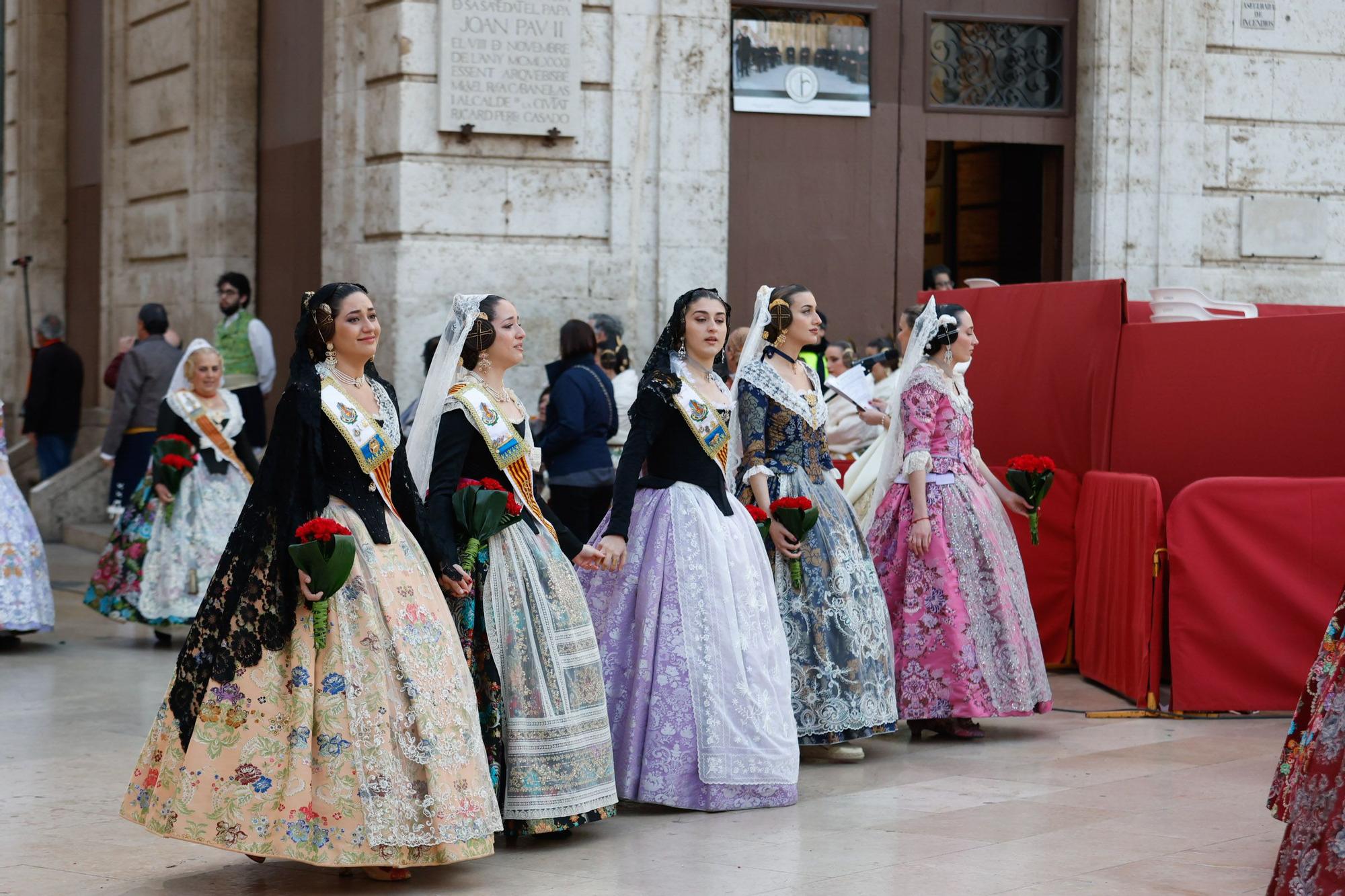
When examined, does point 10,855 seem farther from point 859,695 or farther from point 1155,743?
point 1155,743

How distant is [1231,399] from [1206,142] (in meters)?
4.93

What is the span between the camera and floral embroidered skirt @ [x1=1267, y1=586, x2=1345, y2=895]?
174 inches

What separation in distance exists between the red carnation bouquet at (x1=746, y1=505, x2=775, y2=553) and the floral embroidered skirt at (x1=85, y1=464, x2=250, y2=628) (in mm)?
4054

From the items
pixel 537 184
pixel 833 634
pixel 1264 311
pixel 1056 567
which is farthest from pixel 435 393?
pixel 1264 311

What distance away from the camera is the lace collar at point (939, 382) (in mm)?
7777

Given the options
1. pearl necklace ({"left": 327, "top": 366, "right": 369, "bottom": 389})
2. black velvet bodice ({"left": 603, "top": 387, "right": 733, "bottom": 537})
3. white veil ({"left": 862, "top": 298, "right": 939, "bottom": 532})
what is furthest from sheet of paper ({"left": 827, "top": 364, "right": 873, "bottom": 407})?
pearl necklace ({"left": 327, "top": 366, "right": 369, "bottom": 389})

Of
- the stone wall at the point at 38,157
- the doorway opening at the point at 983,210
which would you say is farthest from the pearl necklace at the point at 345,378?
the stone wall at the point at 38,157

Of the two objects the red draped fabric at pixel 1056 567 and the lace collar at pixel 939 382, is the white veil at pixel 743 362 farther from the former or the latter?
the red draped fabric at pixel 1056 567

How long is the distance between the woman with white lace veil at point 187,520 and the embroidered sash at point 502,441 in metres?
4.40

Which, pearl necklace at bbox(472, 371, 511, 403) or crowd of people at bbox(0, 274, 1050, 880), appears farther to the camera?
pearl necklace at bbox(472, 371, 511, 403)

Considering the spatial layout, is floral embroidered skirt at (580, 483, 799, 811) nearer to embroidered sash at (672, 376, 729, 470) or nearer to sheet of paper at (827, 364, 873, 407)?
embroidered sash at (672, 376, 729, 470)

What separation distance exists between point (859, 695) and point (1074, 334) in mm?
3187

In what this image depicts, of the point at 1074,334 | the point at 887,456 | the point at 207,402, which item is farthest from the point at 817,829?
the point at 207,402

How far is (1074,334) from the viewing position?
9.48 meters
